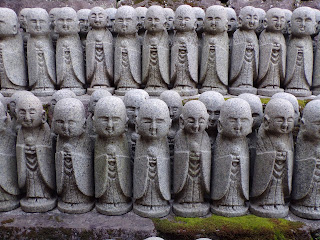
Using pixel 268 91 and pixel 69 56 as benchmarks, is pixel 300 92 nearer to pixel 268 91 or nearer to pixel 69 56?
pixel 268 91

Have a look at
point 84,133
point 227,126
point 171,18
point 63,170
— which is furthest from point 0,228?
point 171,18

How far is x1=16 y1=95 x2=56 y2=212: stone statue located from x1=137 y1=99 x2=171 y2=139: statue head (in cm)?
94

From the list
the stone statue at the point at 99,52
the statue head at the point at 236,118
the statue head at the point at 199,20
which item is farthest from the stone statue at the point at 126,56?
the statue head at the point at 236,118

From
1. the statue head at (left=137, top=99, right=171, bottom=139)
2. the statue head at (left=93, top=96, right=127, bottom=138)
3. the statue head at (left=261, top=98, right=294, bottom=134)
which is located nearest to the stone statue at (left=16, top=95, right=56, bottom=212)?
the statue head at (left=93, top=96, right=127, bottom=138)

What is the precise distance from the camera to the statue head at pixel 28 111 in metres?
3.16

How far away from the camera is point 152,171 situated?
3.15m

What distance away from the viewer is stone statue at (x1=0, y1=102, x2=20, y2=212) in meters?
3.30

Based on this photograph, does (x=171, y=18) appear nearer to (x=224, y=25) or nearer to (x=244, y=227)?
(x=224, y=25)

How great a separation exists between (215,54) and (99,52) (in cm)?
143

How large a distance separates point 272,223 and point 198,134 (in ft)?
3.30

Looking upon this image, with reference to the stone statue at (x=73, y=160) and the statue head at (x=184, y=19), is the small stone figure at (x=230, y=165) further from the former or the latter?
the statue head at (x=184, y=19)

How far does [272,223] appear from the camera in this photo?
3098 mm

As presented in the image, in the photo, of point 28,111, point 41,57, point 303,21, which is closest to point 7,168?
point 28,111

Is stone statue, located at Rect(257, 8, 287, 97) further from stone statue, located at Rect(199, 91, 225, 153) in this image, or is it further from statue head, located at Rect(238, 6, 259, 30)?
stone statue, located at Rect(199, 91, 225, 153)
